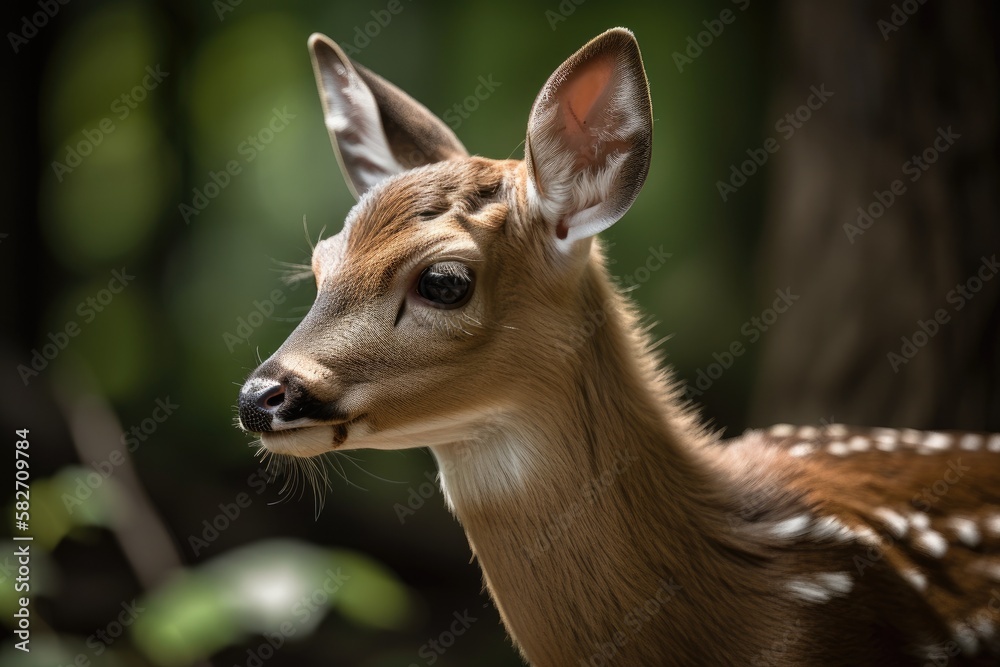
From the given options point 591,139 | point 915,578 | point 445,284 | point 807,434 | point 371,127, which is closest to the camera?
point 445,284

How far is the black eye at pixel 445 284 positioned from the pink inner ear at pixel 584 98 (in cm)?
38

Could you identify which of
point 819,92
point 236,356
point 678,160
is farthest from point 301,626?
point 678,160

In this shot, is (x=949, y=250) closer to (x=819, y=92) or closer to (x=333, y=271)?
(x=819, y=92)

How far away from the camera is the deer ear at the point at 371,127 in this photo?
2361 millimetres

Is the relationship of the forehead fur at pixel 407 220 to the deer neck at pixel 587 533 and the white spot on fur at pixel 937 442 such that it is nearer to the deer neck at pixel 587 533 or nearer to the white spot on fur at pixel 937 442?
the deer neck at pixel 587 533

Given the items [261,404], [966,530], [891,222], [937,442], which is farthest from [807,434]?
[261,404]

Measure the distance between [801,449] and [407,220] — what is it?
1.22 m

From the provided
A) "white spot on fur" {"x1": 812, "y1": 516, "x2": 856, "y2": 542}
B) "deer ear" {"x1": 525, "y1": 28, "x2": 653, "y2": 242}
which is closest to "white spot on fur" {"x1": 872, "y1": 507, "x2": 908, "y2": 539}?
"white spot on fur" {"x1": 812, "y1": 516, "x2": 856, "y2": 542}

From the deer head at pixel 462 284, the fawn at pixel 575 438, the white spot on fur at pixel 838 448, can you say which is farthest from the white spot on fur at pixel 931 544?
the deer head at pixel 462 284

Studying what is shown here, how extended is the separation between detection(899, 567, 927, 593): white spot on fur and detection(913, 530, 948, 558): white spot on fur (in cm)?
7

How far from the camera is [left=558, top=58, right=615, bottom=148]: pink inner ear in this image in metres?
1.88

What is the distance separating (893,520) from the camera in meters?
2.21

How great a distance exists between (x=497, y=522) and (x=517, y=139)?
3.41 m

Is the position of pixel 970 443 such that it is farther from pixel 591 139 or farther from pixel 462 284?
pixel 462 284
